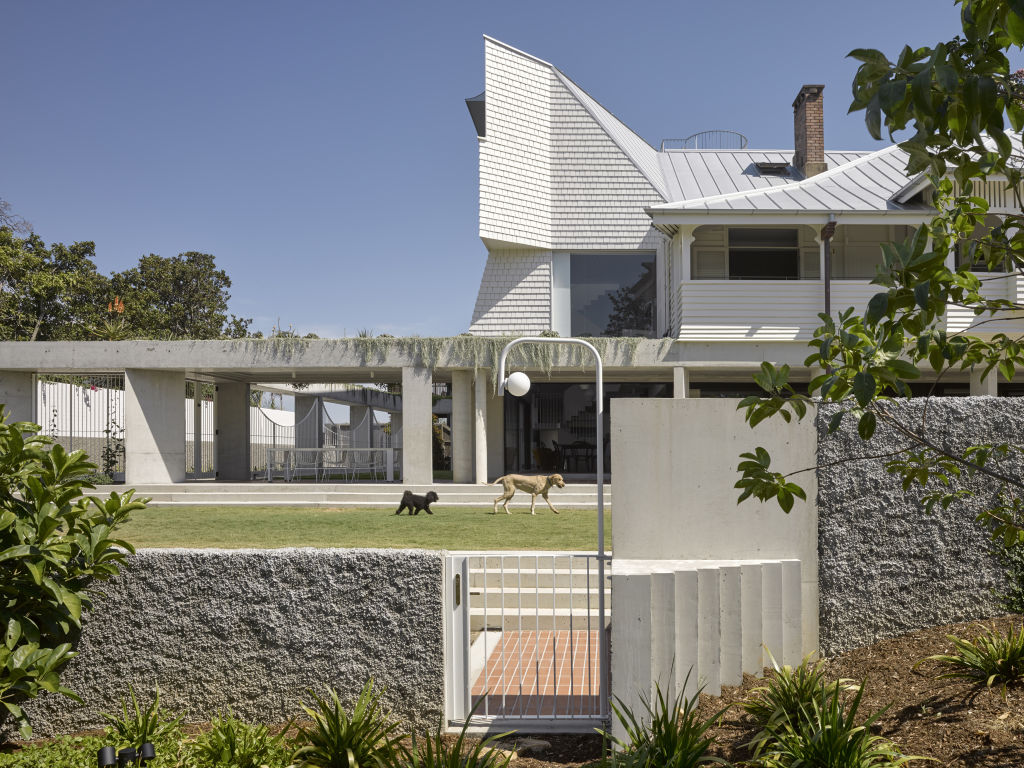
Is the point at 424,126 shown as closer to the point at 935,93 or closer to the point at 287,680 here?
the point at 287,680

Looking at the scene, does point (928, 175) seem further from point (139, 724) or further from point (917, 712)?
point (139, 724)

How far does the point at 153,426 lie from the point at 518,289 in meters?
9.18

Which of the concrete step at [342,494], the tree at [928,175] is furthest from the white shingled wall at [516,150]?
the tree at [928,175]

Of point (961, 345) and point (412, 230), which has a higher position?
point (412, 230)

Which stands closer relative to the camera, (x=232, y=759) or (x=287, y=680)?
(x=232, y=759)

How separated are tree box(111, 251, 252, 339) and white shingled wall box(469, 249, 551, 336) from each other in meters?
28.9

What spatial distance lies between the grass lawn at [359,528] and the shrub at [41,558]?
164 inches

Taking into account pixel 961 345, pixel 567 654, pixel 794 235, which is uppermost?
pixel 794 235

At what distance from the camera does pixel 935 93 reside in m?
1.80

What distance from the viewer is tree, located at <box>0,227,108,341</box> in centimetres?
2894

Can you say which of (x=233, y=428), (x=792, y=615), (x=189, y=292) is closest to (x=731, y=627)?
(x=792, y=615)

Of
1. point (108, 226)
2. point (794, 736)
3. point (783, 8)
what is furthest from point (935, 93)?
point (108, 226)

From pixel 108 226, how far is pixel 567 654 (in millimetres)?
42219

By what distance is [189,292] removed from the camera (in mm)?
46594
